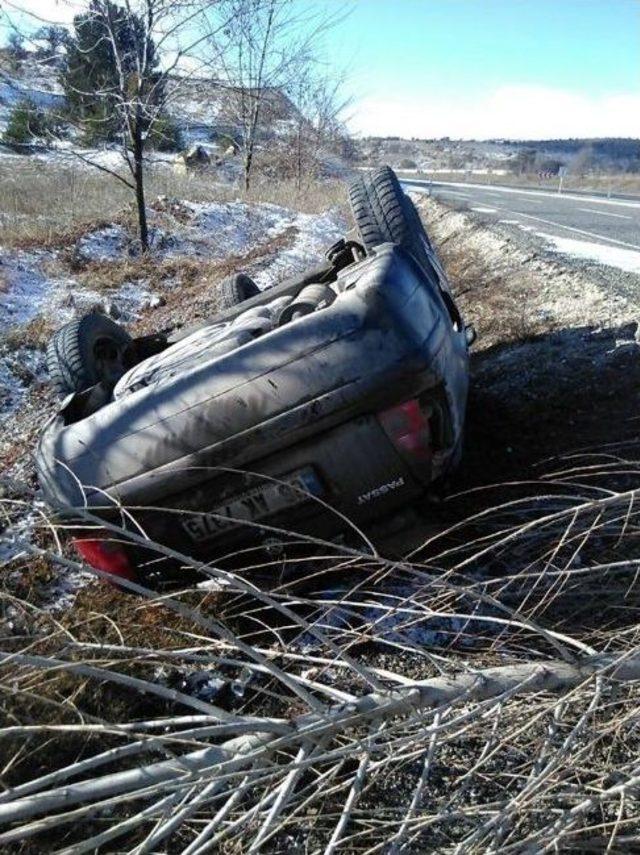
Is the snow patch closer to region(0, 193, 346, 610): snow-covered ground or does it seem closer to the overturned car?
region(0, 193, 346, 610): snow-covered ground

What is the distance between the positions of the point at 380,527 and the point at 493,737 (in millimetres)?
1259

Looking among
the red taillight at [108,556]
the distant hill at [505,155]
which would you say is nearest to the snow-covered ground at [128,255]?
the red taillight at [108,556]

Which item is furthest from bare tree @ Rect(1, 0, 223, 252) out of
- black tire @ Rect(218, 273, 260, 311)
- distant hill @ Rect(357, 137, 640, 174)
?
distant hill @ Rect(357, 137, 640, 174)

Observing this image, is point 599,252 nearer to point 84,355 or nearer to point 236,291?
point 236,291

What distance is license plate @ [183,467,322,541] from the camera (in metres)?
2.56

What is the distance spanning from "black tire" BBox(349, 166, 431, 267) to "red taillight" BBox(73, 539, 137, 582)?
2.10m

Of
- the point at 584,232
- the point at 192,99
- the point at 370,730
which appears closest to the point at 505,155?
the point at 584,232

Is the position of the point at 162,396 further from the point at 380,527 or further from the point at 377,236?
the point at 377,236

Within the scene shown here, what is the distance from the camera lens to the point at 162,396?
2.57 metres

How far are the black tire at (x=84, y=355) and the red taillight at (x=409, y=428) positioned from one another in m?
1.97

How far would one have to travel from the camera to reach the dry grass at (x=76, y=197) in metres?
10.8

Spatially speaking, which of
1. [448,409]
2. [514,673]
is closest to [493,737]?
[514,673]

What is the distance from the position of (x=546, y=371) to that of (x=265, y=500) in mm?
3079

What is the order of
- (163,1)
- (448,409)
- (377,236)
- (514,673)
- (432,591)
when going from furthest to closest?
(163,1)
(377,236)
(448,409)
(432,591)
(514,673)
